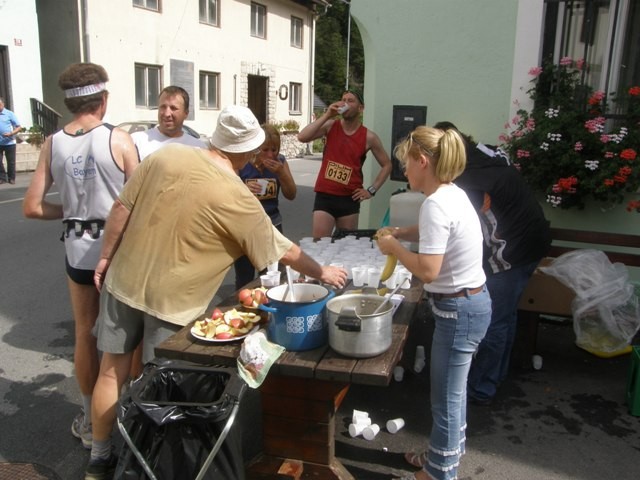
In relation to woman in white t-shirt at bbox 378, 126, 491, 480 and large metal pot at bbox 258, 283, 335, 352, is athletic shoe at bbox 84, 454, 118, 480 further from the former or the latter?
woman in white t-shirt at bbox 378, 126, 491, 480

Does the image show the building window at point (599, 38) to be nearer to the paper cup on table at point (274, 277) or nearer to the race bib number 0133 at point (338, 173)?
the race bib number 0133 at point (338, 173)

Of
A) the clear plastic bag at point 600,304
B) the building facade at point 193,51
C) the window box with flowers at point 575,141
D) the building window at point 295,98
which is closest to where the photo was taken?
the clear plastic bag at point 600,304

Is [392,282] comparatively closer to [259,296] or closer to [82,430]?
[259,296]

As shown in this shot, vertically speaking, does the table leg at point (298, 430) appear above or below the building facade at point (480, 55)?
below

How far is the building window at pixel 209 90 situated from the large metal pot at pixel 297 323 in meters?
19.4

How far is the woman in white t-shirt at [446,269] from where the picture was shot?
234 centimetres

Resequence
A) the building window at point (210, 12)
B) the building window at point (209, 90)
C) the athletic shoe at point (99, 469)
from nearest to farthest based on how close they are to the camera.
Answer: the athletic shoe at point (99, 469) → the building window at point (210, 12) → the building window at point (209, 90)

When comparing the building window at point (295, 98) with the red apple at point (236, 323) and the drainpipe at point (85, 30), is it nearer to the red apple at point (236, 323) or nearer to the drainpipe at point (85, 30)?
the drainpipe at point (85, 30)

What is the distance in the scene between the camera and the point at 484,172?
3.27 metres

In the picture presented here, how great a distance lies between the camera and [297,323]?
2.27 metres

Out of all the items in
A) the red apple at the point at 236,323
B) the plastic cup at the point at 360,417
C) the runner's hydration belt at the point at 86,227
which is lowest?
the plastic cup at the point at 360,417

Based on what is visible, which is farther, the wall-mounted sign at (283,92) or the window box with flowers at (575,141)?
the wall-mounted sign at (283,92)

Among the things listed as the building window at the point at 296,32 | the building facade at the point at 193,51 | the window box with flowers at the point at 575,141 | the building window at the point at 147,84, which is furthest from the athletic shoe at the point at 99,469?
the building window at the point at 296,32

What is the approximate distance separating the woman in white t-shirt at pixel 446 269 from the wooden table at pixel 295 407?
0.24 m
